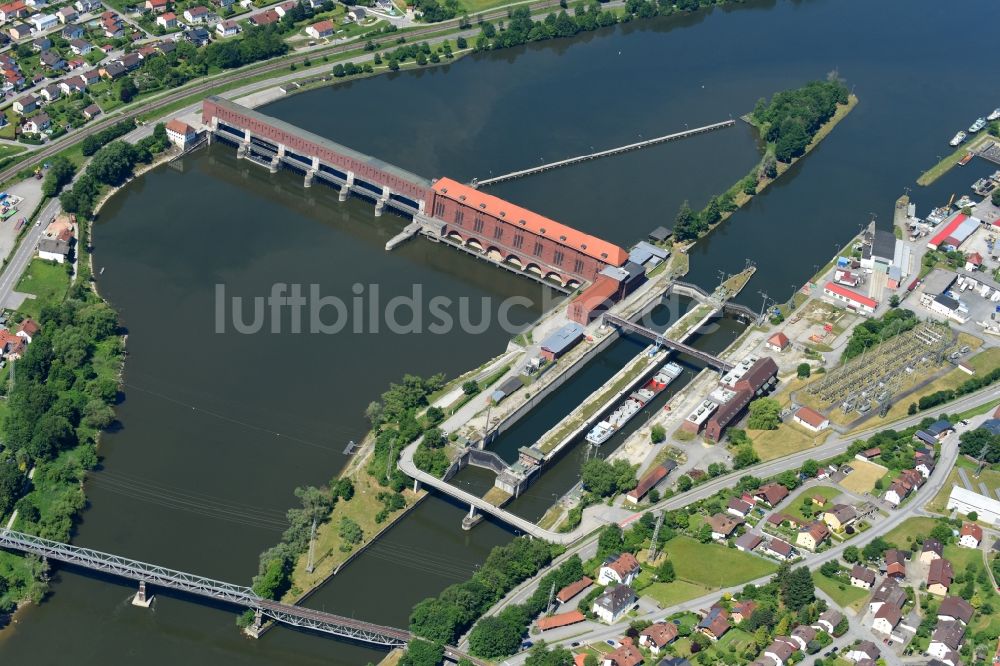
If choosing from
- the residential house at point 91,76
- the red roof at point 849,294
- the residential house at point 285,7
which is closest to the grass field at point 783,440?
the red roof at point 849,294

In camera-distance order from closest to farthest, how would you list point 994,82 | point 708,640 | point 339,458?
point 708,640
point 339,458
point 994,82

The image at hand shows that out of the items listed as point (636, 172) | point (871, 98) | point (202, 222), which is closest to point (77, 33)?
point (202, 222)

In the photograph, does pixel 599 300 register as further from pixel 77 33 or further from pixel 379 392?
pixel 77 33

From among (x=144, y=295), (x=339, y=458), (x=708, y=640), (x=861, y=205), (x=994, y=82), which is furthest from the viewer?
(x=994, y=82)

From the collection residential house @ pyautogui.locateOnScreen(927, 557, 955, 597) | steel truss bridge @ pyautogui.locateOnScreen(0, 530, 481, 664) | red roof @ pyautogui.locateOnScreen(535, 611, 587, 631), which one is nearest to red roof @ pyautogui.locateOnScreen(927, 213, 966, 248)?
residential house @ pyautogui.locateOnScreen(927, 557, 955, 597)

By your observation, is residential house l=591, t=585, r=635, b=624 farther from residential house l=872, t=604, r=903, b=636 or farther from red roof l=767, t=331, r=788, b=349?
red roof l=767, t=331, r=788, b=349

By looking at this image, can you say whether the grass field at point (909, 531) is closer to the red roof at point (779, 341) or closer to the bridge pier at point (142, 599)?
the red roof at point (779, 341)
